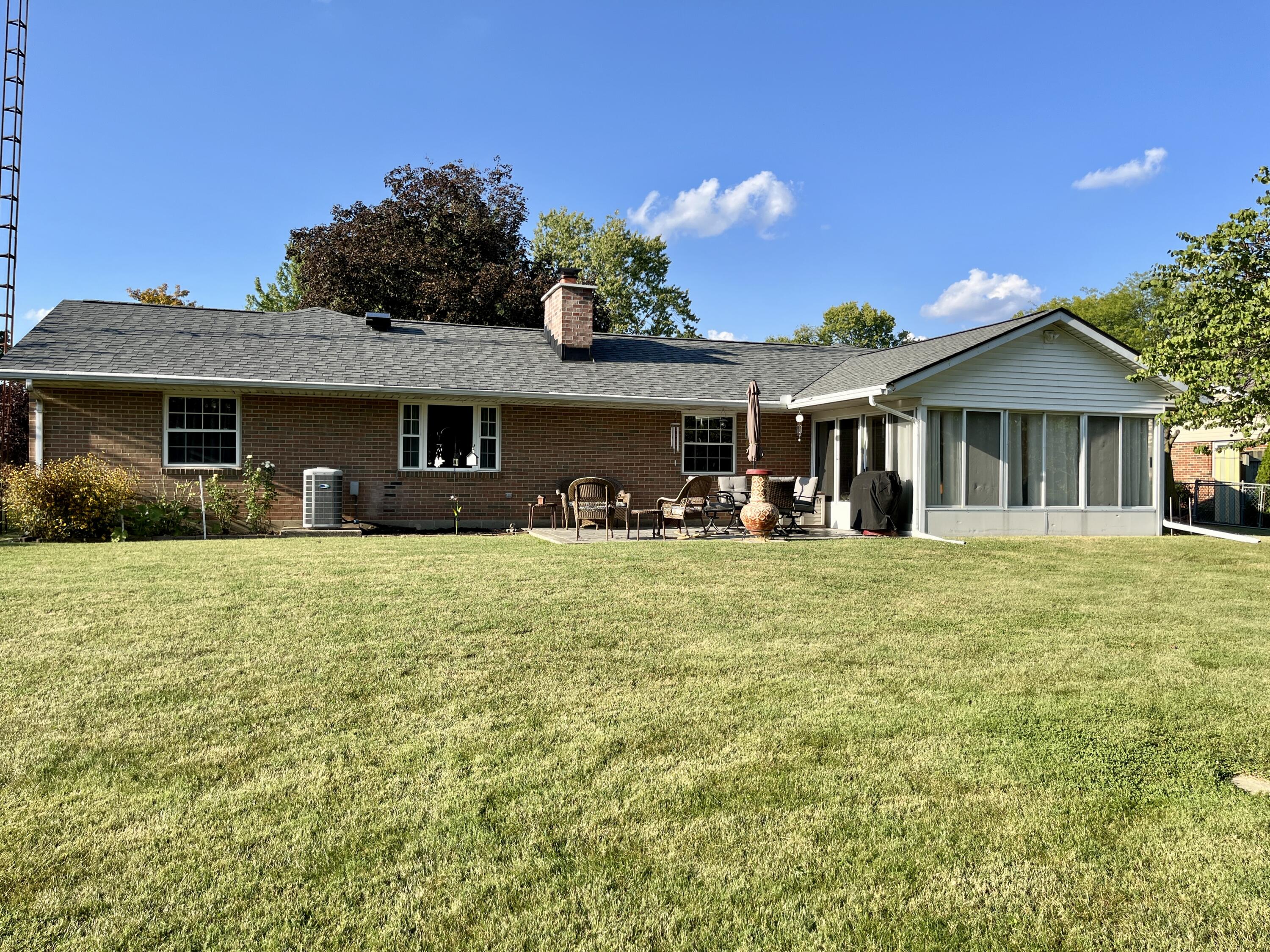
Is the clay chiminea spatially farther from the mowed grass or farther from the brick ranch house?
the mowed grass

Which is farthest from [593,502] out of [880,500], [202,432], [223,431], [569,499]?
[202,432]

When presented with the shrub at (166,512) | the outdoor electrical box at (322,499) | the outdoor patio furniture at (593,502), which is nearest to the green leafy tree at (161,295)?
the shrub at (166,512)

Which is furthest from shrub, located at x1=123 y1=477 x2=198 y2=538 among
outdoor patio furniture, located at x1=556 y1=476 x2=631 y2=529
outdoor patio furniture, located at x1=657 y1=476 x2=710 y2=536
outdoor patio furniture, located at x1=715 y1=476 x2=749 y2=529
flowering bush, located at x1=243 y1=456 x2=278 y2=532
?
outdoor patio furniture, located at x1=715 y1=476 x2=749 y2=529

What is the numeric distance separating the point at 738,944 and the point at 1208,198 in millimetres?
29709

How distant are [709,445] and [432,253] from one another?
16256 mm

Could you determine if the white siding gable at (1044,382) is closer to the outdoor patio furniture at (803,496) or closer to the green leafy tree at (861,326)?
the outdoor patio furniture at (803,496)

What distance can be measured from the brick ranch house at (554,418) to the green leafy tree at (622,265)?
3041 cm

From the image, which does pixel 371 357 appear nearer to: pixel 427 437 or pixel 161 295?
pixel 427 437

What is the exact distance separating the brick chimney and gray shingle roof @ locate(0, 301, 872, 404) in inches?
12.5

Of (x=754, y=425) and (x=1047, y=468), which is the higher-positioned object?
(x=754, y=425)

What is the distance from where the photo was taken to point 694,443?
54.0 feet

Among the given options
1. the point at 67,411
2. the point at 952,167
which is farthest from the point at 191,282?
the point at 952,167

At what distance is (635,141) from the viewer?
92.9 feet

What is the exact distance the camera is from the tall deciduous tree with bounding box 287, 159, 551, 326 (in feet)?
91.5
